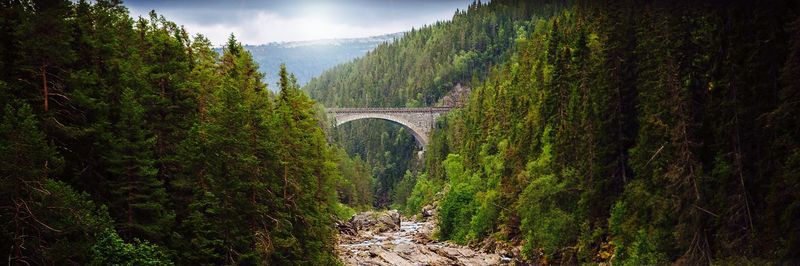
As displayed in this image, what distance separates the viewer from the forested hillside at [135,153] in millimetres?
17719

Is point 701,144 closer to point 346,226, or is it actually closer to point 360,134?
point 346,226

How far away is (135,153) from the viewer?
21.4 m

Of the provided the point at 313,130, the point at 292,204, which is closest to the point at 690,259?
the point at 292,204

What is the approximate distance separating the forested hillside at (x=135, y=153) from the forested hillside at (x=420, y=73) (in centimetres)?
10662

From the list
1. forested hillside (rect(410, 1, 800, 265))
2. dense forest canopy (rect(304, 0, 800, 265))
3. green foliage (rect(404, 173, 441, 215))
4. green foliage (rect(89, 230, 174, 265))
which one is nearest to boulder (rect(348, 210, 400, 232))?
dense forest canopy (rect(304, 0, 800, 265))

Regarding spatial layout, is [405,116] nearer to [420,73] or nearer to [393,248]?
[420,73]

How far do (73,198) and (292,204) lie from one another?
9.81m

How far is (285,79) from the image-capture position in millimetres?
30125

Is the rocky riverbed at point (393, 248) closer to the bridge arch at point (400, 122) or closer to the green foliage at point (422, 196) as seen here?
the green foliage at point (422, 196)

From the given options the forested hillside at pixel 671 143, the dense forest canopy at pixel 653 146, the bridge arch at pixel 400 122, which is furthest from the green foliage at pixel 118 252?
the bridge arch at pixel 400 122

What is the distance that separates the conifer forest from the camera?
63.0 ft

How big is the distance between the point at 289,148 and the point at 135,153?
704cm

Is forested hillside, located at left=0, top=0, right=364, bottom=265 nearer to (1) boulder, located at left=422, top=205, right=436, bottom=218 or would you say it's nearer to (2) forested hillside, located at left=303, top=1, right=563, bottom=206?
(1) boulder, located at left=422, top=205, right=436, bottom=218

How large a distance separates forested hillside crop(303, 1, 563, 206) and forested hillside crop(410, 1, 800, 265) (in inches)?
3761
